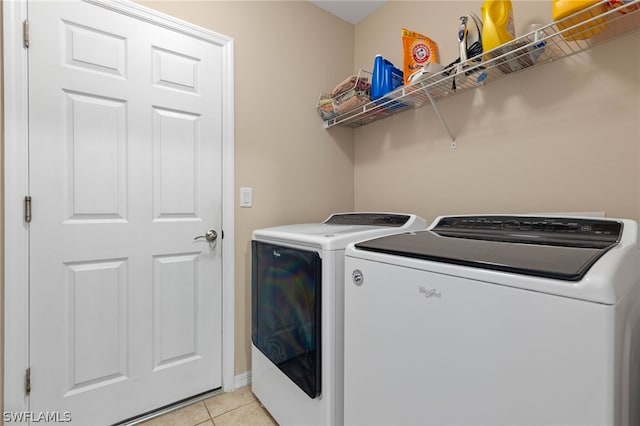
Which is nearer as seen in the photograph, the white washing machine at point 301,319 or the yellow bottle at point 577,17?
the yellow bottle at point 577,17

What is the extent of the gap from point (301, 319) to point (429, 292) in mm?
662

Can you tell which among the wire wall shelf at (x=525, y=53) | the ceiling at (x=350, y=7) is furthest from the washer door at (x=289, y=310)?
the ceiling at (x=350, y=7)

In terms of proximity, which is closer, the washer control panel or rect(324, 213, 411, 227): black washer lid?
the washer control panel

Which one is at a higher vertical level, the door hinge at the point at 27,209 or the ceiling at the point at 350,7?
the ceiling at the point at 350,7

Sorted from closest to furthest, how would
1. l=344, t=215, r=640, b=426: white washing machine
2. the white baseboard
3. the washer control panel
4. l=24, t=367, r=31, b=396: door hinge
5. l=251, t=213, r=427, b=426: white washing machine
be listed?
1. l=344, t=215, r=640, b=426: white washing machine
2. the washer control panel
3. l=251, t=213, r=427, b=426: white washing machine
4. l=24, t=367, r=31, b=396: door hinge
5. the white baseboard

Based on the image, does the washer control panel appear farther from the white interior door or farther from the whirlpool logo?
the white interior door

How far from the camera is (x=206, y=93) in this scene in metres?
1.72

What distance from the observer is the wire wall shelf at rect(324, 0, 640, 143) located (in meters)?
1.07

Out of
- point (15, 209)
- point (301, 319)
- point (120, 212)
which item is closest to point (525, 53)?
point (301, 319)

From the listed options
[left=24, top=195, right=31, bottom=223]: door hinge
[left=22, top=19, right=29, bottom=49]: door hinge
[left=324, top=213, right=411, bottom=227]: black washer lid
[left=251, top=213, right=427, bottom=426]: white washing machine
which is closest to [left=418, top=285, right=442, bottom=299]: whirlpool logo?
[left=251, top=213, right=427, bottom=426]: white washing machine

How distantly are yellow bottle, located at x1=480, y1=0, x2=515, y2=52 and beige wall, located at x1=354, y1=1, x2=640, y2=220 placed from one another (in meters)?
0.22

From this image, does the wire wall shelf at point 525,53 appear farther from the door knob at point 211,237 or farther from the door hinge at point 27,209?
the door hinge at point 27,209

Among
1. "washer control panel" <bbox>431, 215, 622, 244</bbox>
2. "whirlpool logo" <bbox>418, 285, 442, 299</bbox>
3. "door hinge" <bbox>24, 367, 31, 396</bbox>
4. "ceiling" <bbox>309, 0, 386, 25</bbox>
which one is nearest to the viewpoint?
"whirlpool logo" <bbox>418, 285, 442, 299</bbox>

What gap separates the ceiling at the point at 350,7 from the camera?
2.13 meters
